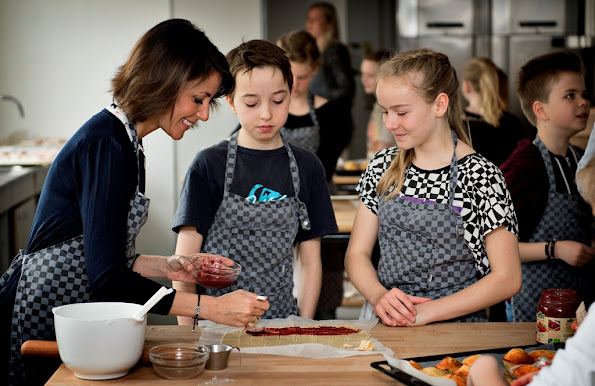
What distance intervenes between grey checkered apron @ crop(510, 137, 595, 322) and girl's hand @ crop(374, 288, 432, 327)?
0.90m

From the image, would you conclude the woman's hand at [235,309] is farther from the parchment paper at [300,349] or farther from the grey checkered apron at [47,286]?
the grey checkered apron at [47,286]

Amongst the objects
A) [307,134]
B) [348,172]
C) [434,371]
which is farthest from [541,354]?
[348,172]

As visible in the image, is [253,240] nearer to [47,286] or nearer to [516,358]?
[47,286]

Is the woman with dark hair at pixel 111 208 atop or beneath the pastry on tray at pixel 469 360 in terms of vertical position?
atop

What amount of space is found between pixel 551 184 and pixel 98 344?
5.92 feet

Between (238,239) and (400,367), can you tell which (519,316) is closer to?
(238,239)

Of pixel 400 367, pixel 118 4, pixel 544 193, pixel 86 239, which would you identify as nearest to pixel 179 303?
pixel 86 239

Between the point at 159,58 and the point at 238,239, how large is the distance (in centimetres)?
66

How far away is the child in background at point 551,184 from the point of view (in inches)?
107

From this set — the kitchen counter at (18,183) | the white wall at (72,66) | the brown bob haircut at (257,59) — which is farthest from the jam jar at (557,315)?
the white wall at (72,66)

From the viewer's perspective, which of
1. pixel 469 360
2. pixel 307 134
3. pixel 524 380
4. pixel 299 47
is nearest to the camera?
pixel 524 380

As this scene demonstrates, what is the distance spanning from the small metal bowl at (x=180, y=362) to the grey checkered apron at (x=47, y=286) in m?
0.28

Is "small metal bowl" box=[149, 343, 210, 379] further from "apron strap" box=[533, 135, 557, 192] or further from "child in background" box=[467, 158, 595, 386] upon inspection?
"apron strap" box=[533, 135, 557, 192]

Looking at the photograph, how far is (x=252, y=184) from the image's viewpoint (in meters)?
2.32
